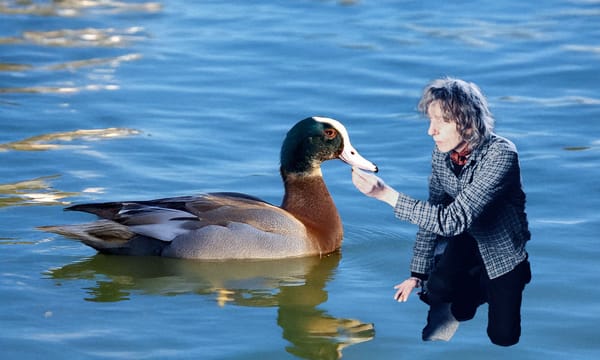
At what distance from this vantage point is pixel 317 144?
32.4 ft

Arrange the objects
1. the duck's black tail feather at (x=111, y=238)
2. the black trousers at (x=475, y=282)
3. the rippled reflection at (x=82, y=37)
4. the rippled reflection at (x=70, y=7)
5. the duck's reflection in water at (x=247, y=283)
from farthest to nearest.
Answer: the rippled reflection at (x=70, y=7) < the rippled reflection at (x=82, y=37) < the duck's black tail feather at (x=111, y=238) < the duck's reflection in water at (x=247, y=283) < the black trousers at (x=475, y=282)

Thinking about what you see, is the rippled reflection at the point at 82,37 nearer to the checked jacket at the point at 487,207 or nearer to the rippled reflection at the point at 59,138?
the rippled reflection at the point at 59,138

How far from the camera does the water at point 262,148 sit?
803 cm

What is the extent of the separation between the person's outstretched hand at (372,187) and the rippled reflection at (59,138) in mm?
6697

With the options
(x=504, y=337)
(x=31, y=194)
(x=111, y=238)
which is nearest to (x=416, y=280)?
(x=504, y=337)

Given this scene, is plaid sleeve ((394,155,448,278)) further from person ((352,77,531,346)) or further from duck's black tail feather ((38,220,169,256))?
duck's black tail feather ((38,220,169,256))

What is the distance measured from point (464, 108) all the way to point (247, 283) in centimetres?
331

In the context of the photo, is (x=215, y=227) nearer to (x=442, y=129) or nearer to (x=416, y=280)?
(x=416, y=280)

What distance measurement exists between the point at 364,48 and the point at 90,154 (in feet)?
17.3

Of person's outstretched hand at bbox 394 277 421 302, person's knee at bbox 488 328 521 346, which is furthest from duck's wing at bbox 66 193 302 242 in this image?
person's outstretched hand at bbox 394 277 421 302

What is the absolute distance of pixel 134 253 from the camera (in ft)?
31.9

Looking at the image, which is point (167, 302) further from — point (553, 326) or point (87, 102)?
point (87, 102)

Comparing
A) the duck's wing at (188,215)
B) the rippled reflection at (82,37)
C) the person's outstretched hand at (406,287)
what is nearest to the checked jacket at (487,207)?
the person's outstretched hand at (406,287)

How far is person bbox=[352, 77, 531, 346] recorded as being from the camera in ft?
20.8
